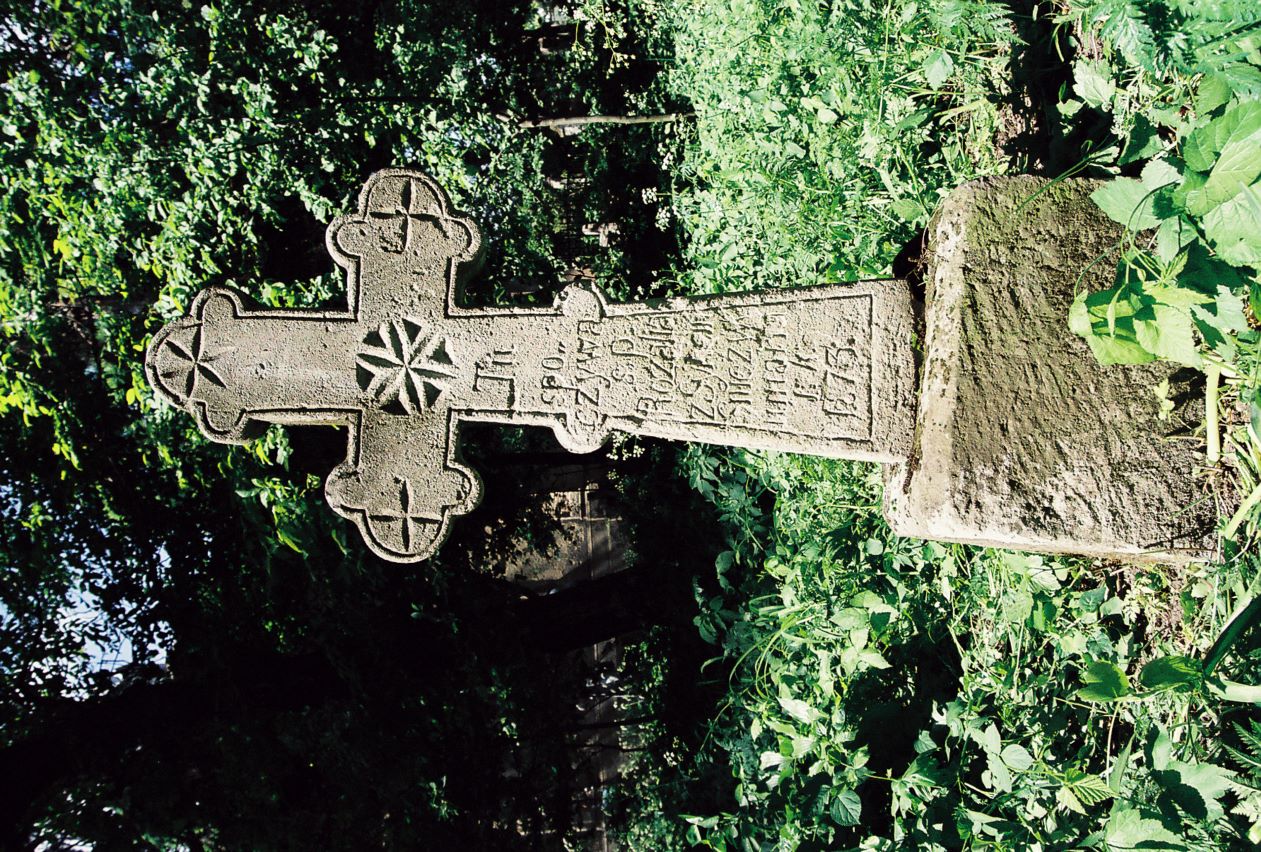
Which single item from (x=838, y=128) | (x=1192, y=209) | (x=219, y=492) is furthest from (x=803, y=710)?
(x=219, y=492)

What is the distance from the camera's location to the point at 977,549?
293 centimetres

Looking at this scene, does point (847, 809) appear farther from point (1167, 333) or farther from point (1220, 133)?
point (1220, 133)

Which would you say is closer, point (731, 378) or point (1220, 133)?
point (1220, 133)

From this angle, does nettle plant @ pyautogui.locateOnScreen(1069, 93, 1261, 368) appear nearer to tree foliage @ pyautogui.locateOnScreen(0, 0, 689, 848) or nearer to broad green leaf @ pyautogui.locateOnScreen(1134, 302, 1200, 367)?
broad green leaf @ pyautogui.locateOnScreen(1134, 302, 1200, 367)

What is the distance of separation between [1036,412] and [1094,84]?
966 millimetres

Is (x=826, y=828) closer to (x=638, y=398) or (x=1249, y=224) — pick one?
(x=638, y=398)

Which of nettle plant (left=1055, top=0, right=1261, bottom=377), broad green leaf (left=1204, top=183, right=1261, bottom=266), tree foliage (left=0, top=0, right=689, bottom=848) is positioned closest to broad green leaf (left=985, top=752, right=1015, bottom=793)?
nettle plant (left=1055, top=0, right=1261, bottom=377)

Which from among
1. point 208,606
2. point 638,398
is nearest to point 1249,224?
point 638,398

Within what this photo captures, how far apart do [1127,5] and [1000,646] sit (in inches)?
76.5

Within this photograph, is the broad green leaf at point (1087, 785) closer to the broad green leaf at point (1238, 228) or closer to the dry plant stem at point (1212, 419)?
the dry plant stem at point (1212, 419)

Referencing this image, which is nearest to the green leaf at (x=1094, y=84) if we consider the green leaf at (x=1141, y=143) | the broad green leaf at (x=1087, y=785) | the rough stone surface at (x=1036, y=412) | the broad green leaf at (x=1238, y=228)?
the green leaf at (x=1141, y=143)

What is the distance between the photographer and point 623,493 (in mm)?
6375

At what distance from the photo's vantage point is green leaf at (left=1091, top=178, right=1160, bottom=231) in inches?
75.5

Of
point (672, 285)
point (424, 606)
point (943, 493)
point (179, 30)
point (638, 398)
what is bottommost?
point (424, 606)
